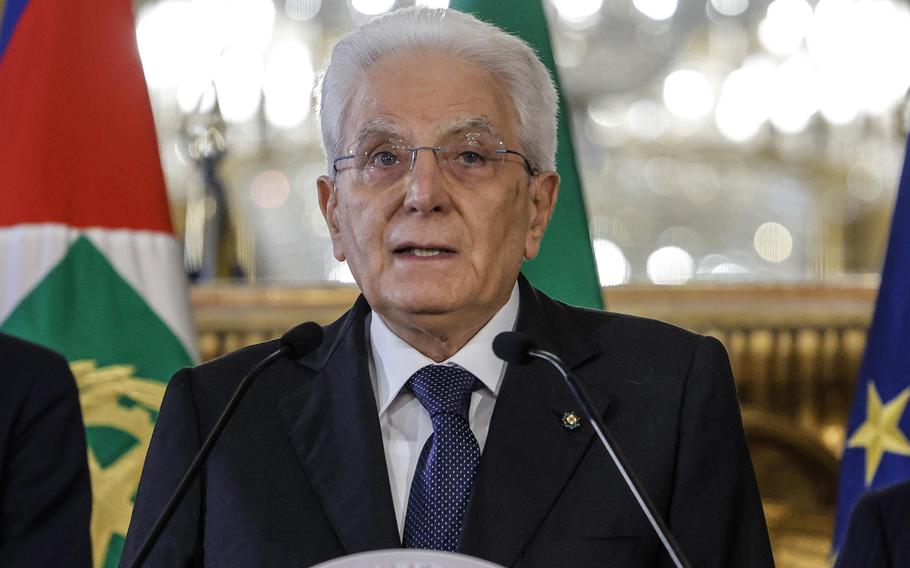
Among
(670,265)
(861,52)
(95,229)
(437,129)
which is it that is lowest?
(670,265)

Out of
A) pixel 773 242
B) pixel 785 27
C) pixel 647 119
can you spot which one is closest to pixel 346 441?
pixel 773 242

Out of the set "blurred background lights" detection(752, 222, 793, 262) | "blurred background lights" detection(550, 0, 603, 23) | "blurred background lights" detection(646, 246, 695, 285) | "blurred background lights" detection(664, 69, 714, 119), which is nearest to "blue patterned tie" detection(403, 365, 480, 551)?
"blurred background lights" detection(646, 246, 695, 285)

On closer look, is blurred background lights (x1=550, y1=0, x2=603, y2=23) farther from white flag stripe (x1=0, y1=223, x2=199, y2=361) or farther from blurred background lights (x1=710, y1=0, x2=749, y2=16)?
white flag stripe (x1=0, y1=223, x2=199, y2=361)

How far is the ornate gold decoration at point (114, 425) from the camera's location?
2441 millimetres

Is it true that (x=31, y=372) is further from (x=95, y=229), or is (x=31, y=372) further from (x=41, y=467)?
(x=95, y=229)

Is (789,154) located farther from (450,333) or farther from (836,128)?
(450,333)

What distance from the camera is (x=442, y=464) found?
1592 mm

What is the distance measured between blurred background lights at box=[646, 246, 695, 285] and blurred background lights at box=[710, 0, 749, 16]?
4.07 feet

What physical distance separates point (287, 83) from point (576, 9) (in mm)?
1445

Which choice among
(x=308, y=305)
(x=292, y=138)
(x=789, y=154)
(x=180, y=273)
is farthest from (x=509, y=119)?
(x=789, y=154)

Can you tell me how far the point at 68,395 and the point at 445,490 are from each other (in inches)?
26.6

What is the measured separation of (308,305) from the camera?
12.2ft

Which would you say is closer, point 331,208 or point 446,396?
point 446,396

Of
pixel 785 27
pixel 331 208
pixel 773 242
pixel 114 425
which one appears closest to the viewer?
pixel 331 208
